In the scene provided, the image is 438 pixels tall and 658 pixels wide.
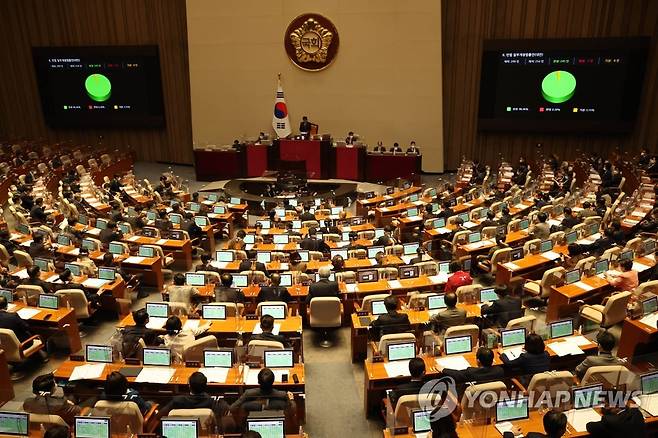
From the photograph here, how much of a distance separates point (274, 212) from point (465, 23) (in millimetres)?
11979

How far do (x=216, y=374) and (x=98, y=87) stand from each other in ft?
69.8

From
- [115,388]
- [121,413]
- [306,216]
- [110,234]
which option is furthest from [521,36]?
[121,413]

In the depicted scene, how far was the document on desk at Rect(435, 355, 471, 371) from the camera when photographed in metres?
6.84

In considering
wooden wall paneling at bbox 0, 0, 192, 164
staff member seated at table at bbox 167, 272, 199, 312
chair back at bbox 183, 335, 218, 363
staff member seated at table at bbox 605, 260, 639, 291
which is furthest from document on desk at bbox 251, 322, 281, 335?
wooden wall paneling at bbox 0, 0, 192, 164

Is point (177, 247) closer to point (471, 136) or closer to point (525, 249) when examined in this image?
point (525, 249)

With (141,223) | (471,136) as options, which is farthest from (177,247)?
(471,136)

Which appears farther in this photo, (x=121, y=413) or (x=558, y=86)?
(x=558, y=86)

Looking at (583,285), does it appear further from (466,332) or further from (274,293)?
(274,293)

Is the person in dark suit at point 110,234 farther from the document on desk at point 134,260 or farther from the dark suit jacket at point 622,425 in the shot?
the dark suit jacket at point 622,425

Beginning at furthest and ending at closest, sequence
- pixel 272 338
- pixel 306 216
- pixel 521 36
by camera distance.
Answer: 1. pixel 521 36
2. pixel 306 216
3. pixel 272 338

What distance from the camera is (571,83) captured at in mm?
20172

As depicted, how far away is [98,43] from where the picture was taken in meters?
24.4

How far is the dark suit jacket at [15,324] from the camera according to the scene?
8.11 m

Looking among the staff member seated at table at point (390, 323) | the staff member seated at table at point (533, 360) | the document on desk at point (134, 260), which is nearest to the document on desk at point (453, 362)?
the staff member seated at table at point (533, 360)
